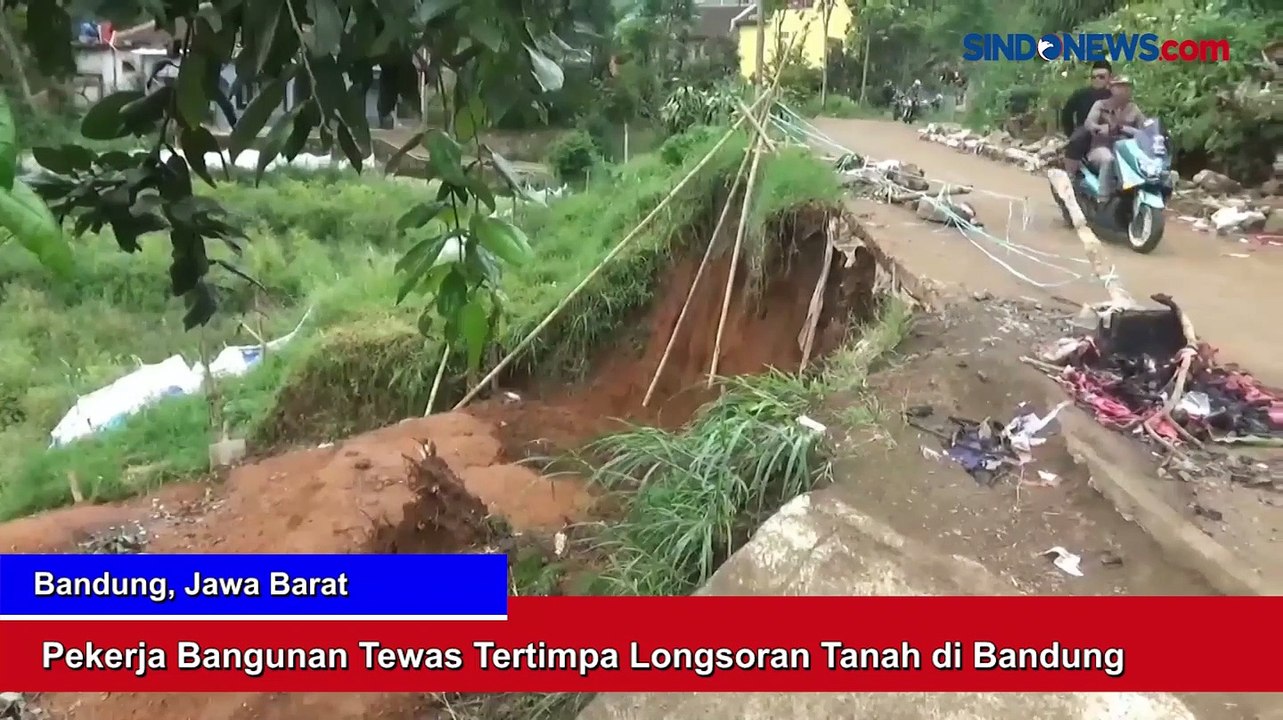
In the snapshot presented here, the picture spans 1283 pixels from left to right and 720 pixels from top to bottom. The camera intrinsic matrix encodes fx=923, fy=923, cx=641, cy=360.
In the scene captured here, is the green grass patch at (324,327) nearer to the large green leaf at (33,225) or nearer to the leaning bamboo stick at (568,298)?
the leaning bamboo stick at (568,298)

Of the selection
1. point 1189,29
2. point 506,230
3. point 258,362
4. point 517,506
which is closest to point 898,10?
point 1189,29

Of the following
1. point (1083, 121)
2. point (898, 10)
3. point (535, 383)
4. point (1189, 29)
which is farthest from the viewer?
point (535, 383)

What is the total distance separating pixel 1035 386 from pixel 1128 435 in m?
0.17

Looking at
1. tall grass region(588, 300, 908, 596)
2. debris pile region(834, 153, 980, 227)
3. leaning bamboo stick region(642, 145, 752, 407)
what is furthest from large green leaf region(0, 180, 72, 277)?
leaning bamboo stick region(642, 145, 752, 407)

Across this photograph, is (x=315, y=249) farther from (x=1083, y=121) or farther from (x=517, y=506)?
(x=1083, y=121)

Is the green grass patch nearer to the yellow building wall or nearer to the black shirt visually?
the yellow building wall

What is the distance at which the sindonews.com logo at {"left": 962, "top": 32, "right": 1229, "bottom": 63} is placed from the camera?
0.97m

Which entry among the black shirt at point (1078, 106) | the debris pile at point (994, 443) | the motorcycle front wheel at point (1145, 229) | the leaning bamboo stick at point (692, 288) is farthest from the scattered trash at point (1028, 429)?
the leaning bamboo stick at point (692, 288)

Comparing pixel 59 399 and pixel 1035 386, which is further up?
pixel 1035 386

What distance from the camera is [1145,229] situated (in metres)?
1.21

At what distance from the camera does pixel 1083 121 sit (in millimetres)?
1098

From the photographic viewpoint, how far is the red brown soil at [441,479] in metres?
1.26

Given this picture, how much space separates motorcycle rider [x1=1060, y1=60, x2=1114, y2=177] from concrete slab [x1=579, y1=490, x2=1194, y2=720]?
1.74 ft

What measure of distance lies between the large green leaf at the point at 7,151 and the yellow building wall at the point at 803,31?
43.9 inches
